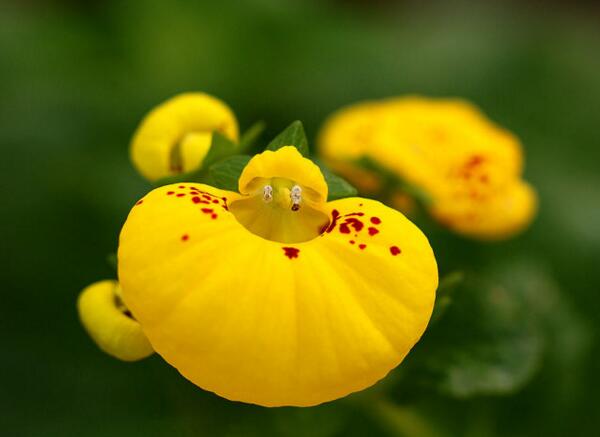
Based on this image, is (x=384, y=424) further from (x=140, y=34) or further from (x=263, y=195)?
(x=140, y=34)

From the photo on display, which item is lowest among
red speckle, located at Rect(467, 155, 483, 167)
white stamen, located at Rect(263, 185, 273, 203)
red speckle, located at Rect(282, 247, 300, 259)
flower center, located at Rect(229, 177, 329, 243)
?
red speckle, located at Rect(467, 155, 483, 167)

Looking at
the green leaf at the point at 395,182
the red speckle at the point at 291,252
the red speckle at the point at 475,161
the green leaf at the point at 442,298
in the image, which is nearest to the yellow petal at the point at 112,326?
the red speckle at the point at 291,252

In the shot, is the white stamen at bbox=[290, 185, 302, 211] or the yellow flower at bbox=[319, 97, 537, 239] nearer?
the white stamen at bbox=[290, 185, 302, 211]

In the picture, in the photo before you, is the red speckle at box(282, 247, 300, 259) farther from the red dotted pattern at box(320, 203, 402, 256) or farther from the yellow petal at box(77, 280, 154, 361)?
the yellow petal at box(77, 280, 154, 361)

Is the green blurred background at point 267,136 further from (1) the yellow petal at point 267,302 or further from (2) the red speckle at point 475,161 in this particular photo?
(1) the yellow petal at point 267,302

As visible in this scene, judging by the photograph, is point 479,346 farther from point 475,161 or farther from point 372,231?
point 372,231

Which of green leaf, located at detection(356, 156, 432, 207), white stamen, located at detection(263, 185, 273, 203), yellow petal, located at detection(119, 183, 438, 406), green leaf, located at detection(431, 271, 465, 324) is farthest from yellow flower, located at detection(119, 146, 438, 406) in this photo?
green leaf, located at detection(356, 156, 432, 207)

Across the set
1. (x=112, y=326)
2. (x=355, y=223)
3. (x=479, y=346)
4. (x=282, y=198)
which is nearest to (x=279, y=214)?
(x=282, y=198)
